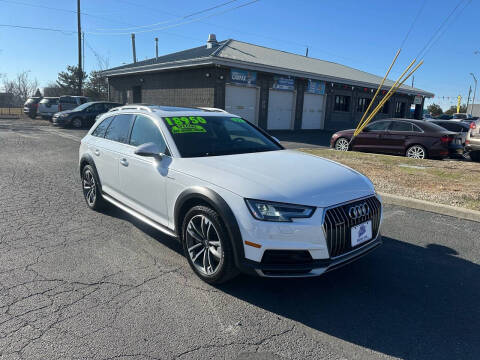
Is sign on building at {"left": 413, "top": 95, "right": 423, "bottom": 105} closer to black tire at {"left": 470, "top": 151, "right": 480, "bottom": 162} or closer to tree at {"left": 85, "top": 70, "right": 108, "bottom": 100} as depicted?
black tire at {"left": 470, "top": 151, "right": 480, "bottom": 162}

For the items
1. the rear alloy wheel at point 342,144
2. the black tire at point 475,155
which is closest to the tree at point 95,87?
the rear alloy wheel at point 342,144

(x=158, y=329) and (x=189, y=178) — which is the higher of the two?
(x=189, y=178)

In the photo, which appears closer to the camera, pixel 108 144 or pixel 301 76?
pixel 108 144

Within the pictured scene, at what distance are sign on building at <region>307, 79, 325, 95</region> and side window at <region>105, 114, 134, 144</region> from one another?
19.3m

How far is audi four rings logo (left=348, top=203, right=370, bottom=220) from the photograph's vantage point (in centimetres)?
308

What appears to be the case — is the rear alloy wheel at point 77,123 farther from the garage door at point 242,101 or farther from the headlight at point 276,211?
the headlight at point 276,211

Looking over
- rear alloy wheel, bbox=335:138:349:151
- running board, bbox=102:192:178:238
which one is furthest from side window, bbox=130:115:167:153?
rear alloy wheel, bbox=335:138:349:151

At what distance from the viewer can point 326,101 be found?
2438 centimetres

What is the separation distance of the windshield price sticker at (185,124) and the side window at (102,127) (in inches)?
60.7

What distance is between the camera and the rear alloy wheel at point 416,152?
11.4 meters

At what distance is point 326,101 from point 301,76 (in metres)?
4.04

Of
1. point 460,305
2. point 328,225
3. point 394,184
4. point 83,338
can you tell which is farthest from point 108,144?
point 394,184

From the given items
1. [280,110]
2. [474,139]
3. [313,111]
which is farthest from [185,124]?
[313,111]

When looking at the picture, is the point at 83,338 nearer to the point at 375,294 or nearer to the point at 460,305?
the point at 375,294
